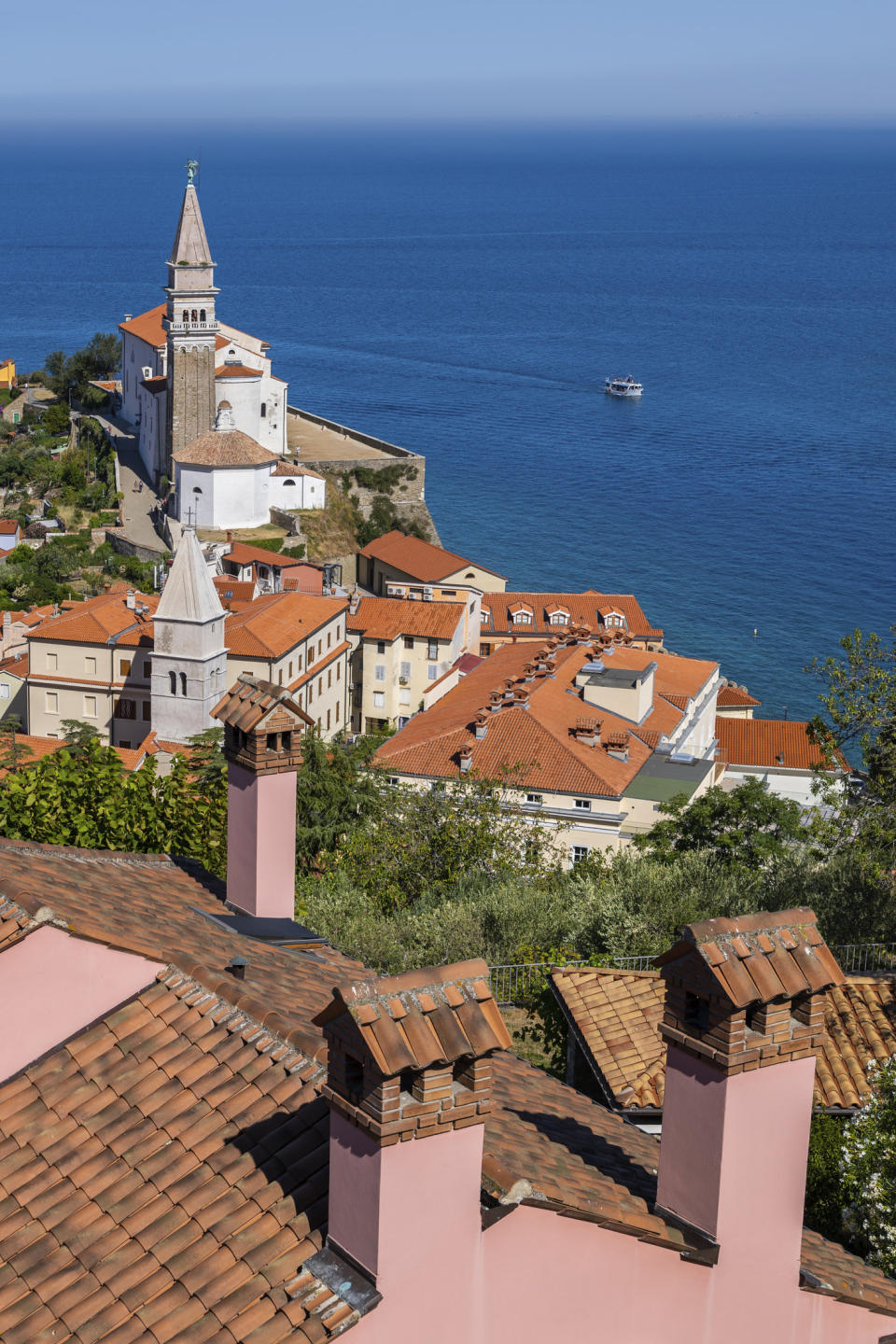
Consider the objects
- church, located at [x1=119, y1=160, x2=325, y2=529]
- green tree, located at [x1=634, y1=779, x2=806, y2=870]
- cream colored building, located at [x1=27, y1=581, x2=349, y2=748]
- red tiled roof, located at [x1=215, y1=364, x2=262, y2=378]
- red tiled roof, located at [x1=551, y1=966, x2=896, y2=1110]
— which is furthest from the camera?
red tiled roof, located at [x1=215, y1=364, x2=262, y2=378]

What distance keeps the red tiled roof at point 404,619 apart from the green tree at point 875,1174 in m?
40.7

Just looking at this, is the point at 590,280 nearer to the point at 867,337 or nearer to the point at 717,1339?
the point at 867,337

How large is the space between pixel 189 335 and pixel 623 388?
5151cm

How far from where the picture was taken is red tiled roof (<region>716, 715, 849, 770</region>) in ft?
150

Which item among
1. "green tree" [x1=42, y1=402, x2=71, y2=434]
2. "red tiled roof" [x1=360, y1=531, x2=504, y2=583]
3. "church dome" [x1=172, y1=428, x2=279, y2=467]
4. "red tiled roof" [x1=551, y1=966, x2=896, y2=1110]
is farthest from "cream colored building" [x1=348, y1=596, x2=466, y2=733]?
"red tiled roof" [x1=551, y1=966, x2=896, y2=1110]

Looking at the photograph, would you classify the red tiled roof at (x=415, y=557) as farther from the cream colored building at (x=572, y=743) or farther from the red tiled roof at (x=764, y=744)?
the cream colored building at (x=572, y=743)

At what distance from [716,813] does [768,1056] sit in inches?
824

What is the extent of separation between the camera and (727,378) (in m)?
120

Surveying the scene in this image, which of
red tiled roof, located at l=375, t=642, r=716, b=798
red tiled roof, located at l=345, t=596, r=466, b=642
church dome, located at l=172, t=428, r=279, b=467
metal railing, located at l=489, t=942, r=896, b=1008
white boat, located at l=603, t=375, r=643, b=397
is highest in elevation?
metal railing, located at l=489, t=942, r=896, b=1008

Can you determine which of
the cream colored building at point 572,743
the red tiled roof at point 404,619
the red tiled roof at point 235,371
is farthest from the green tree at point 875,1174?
the red tiled roof at point 235,371

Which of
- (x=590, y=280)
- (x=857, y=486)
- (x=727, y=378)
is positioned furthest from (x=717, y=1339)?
(x=590, y=280)

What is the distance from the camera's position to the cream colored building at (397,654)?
5066 centimetres

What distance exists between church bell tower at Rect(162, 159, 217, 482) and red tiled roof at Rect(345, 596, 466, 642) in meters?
17.3

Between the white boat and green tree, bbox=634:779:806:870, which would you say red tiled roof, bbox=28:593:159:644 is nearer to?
green tree, bbox=634:779:806:870
